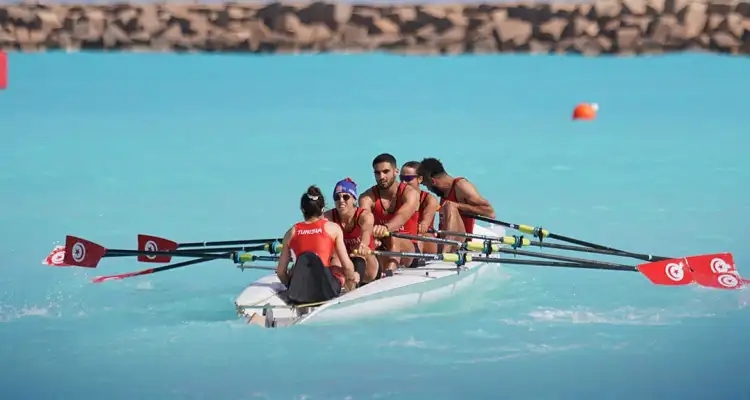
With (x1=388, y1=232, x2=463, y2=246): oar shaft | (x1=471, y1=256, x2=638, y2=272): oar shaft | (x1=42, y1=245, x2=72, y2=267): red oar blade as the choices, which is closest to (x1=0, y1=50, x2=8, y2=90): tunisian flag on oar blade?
(x1=42, y1=245, x2=72, y2=267): red oar blade

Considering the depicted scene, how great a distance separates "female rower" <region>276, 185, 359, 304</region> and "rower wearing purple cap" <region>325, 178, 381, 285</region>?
1.38 ft

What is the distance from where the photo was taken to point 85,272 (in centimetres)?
1156

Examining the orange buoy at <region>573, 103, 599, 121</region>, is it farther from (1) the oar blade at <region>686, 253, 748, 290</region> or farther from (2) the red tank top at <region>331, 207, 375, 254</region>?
(2) the red tank top at <region>331, 207, 375, 254</region>

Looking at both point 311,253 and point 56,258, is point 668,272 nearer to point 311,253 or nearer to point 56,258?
point 311,253

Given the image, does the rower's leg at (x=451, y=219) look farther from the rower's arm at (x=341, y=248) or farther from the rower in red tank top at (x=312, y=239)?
the rower in red tank top at (x=312, y=239)

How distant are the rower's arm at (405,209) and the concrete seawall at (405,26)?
937 centimetres

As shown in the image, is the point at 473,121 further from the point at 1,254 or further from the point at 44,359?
the point at 44,359

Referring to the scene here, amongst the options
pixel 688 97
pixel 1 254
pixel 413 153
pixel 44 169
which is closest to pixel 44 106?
pixel 44 169

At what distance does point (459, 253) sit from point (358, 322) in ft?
4.09

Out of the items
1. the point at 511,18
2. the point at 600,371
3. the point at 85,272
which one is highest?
the point at 511,18

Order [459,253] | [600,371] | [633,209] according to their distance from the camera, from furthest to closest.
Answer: [633,209] → [459,253] → [600,371]

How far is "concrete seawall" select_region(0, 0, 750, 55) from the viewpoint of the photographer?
64.5 ft

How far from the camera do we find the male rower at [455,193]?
11242mm

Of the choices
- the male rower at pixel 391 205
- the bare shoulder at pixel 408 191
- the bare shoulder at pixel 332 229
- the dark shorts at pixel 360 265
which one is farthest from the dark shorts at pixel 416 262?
the bare shoulder at pixel 332 229
